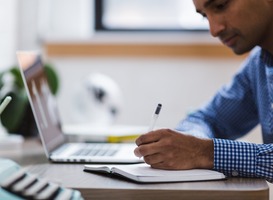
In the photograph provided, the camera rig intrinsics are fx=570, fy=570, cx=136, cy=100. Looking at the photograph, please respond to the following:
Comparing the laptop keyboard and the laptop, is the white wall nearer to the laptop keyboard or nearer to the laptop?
the laptop

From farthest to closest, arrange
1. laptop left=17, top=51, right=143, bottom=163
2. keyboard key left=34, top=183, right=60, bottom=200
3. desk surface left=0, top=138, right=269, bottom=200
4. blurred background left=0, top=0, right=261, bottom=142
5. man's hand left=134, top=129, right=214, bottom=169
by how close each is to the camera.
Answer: blurred background left=0, top=0, right=261, bottom=142 < laptop left=17, top=51, right=143, bottom=163 < man's hand left=134, top=129, right=214, bottom=169 < desk surface left=0, top=138, right=269, bottom=200 < keyboard key left=34, top=183, right=60, bottom=200

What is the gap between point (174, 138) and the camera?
1185 millimetres

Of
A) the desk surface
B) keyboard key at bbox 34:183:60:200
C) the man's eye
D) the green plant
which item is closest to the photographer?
keyboard key at bbox 34:183:60:200

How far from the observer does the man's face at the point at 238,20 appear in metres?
1.50

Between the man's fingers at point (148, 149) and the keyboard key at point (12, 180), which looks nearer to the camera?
the keyboard key at point (12, 180)

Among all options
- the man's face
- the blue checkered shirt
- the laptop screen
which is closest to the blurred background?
the blue checkered shirt

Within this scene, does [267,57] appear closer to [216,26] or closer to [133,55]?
[216,26]

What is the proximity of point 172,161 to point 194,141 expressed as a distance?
0.25 feet

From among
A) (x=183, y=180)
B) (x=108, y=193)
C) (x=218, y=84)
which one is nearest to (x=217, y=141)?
(x=183, y=180)

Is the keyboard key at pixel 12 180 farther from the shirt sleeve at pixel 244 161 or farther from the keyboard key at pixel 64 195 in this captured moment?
the shirt sleeve at pixel 244 161

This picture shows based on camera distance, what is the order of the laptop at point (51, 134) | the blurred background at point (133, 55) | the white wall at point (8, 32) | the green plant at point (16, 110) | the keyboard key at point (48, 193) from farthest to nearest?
the blurred background at point (133, 55)
the white wall at point (8, 32)
the green plant at point (16, 110)
the laptop at point (51, 134)
the keyboard key at point (48, 193)

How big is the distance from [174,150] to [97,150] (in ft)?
1.32

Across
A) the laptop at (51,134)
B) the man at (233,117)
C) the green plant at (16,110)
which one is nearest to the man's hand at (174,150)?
the man at (233,117)

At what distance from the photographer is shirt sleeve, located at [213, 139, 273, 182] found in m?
1.16
